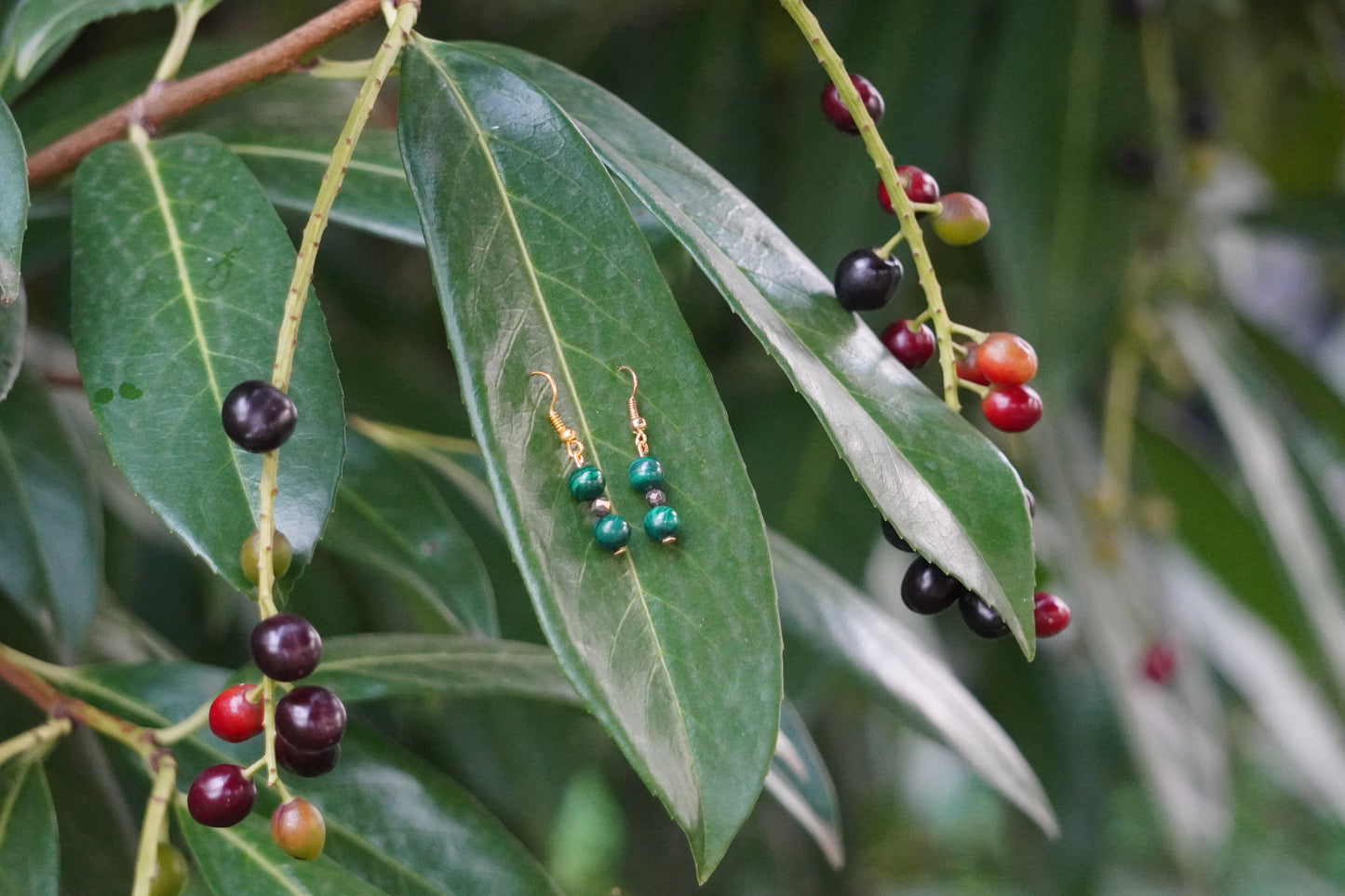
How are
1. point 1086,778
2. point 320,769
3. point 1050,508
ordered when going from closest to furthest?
point 320,769, point 1050,508, point 1086,778

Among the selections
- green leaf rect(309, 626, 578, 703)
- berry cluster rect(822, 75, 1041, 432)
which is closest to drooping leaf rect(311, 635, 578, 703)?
green leaf rect(309, 626, 578, 703)

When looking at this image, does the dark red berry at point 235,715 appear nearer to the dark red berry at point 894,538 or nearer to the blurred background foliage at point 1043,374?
the dark red berry at point 894,538

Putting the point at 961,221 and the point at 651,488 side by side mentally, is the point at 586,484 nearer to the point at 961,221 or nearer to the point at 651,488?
the point at 651,488

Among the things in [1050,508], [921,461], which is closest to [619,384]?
[921,461]

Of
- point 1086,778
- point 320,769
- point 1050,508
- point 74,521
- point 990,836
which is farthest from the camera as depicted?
point 990,836

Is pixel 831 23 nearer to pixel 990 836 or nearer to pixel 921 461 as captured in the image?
pixel 921 461

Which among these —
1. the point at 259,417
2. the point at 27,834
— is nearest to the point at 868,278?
the point at 259,417

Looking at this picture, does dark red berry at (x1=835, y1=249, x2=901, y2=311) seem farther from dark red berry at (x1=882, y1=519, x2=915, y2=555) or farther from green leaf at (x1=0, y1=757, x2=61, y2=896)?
green leaf at (x1=0, y1=757, x2=61, y2=896)

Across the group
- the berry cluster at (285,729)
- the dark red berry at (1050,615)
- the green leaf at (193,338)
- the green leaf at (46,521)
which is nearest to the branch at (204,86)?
the green leaf at (193,338)
